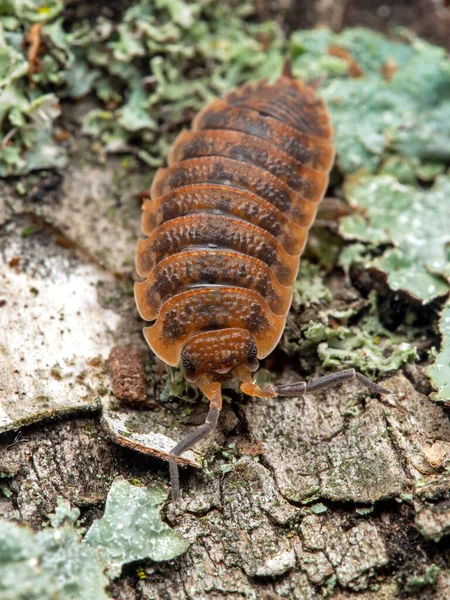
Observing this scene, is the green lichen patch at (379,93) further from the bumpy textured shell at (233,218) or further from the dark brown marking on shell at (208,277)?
the dark brown marking on shell at (208,277)

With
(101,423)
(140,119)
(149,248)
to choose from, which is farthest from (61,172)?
(101,423)

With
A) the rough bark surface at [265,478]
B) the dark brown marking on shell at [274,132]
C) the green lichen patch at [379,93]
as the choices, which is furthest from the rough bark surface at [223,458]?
the green lichen patch at [379,93]

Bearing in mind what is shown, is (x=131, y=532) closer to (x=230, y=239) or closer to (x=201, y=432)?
(x=201, y=432)

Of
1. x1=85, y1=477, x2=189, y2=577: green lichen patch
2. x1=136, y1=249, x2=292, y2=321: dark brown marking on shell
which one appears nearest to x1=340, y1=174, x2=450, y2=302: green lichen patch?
x1=136, y1=249, x2=292, y2=321: dark brown marking on shell

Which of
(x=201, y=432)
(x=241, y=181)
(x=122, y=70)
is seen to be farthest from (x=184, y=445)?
(x=122, y=70)

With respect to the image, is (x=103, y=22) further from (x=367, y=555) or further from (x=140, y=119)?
(x=367, y=555)

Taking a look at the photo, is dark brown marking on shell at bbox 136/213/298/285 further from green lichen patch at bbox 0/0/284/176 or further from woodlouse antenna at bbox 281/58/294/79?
woodlouse antenna at bbox 281/58/294/79

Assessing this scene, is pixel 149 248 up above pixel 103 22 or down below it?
below

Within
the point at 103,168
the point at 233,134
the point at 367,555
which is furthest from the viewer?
the point at 103,168
